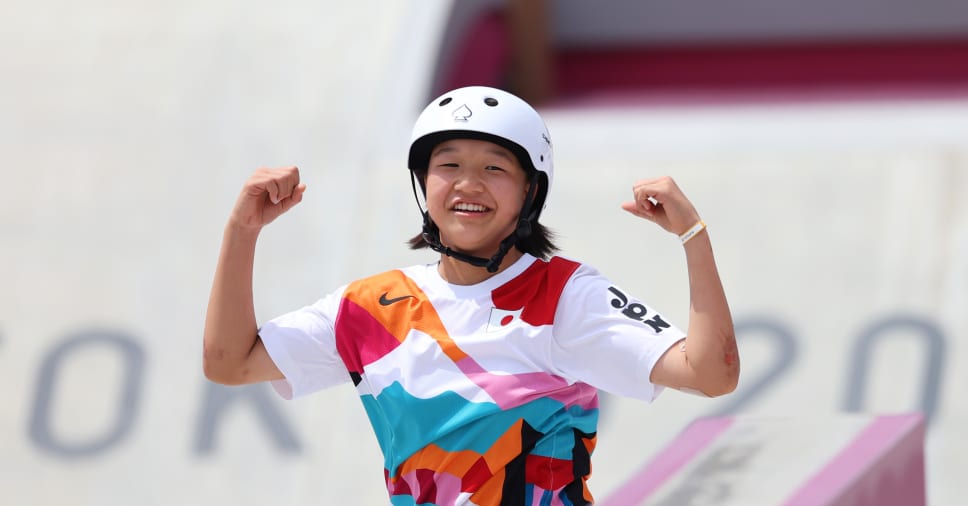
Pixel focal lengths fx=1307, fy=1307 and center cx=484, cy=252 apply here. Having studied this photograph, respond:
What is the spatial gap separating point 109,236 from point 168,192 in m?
0.47

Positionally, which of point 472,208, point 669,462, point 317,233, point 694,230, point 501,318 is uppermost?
point 694,230

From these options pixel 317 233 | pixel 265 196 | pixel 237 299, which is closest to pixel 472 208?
pixel 265 196

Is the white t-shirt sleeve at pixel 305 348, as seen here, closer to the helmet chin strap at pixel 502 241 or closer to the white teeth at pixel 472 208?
the helmet chin strap at pixel 502 241

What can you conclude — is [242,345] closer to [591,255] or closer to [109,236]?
[591,255]

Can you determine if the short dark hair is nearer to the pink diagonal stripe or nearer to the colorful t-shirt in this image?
the colorful t-shirt

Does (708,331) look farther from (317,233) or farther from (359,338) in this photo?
(317,233)

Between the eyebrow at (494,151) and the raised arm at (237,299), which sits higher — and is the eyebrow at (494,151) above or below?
above

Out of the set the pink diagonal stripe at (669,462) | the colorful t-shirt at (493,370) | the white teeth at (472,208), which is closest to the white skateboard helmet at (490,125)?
the white teeth at (472,208)

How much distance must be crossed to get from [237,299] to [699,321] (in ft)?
3.62

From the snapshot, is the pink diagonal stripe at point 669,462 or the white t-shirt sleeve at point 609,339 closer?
the white t-shirt sleeve at point 609,339

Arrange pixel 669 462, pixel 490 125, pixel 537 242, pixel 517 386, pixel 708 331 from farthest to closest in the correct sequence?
pixel 669 462 < pixel 537 242 < pixel 490 125 < pixel 517 386 < pixel 708 331

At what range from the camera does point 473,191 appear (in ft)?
10.2

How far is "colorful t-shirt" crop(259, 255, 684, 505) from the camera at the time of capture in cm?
298

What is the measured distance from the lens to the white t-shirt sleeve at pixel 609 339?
297 cm
